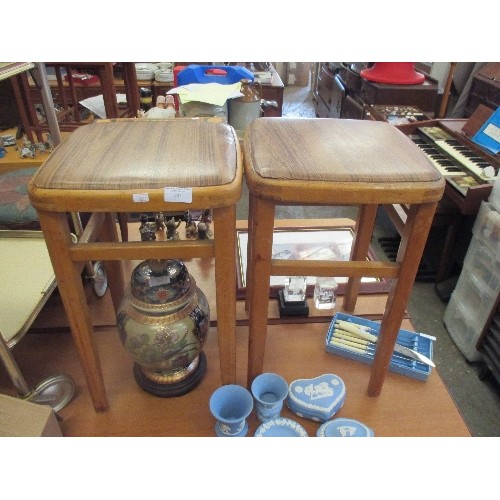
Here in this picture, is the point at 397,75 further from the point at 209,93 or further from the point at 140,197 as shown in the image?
the point at 140,197

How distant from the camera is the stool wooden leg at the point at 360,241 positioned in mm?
1169

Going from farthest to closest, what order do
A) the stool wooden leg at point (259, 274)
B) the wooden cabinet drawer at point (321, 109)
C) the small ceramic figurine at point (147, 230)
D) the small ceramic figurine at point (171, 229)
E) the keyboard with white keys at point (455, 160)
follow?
the wooden cabinet drawer at point (321, 109) → the keyboard with white keys at point (455, 160) → the small ceramic figurine at point (171, 229) → the small ceramic figurine at point (147, 230) → the stool wooden leg at point (259, 274)

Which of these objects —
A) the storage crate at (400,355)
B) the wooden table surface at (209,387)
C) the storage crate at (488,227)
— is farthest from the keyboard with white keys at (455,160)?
the wooden table surface at (209,387)

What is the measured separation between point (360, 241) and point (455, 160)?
1228 mm

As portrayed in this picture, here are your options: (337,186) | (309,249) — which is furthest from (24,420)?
(309,249)

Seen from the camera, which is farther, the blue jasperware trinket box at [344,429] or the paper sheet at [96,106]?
the paper sheet at [96,106]

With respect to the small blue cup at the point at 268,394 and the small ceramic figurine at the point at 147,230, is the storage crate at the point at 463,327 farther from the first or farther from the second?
the small ceramic figurine at the point at 147,230

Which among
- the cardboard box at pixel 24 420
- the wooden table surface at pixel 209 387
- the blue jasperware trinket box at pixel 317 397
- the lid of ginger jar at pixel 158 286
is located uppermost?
the lid of ginger jar at pixel 158 286

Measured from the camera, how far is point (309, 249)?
1601 mm

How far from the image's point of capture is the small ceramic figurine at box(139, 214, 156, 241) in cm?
138

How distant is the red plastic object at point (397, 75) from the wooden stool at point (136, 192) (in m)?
2.15

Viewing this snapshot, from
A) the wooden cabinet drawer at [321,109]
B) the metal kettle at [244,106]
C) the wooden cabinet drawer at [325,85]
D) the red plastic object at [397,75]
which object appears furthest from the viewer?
the wooden cabinet drawer at [321,109]

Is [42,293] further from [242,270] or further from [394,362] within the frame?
[394,362]
